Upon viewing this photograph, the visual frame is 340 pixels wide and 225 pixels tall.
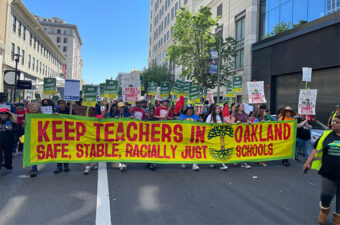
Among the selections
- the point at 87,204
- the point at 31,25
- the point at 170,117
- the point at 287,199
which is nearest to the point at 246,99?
the point at 170,117

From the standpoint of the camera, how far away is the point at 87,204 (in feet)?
13.8

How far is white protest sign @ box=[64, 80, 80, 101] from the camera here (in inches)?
322

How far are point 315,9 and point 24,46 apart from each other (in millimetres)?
34590

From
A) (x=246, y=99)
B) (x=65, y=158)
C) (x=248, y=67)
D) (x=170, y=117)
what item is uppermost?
(x=248, y=67)

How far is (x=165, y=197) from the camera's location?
15.1ft

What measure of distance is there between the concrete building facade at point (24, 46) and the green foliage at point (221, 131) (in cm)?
1828

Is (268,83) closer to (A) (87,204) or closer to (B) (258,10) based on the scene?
(B) (258,10)

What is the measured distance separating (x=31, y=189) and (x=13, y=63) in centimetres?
3196

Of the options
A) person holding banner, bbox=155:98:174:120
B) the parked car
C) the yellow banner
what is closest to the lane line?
the yellow banner

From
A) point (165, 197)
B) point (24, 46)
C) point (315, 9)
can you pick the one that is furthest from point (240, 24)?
point (24, 46)

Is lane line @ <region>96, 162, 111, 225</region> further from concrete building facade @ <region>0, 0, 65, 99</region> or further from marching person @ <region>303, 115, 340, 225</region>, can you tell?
concrete building facade @ <region>0, 0, 65, 99</region>

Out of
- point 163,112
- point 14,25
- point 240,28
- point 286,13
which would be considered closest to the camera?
point 163,112

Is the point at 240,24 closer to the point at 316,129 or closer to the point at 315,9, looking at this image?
the point at 315,9

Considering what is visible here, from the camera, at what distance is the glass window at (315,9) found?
16391mm
